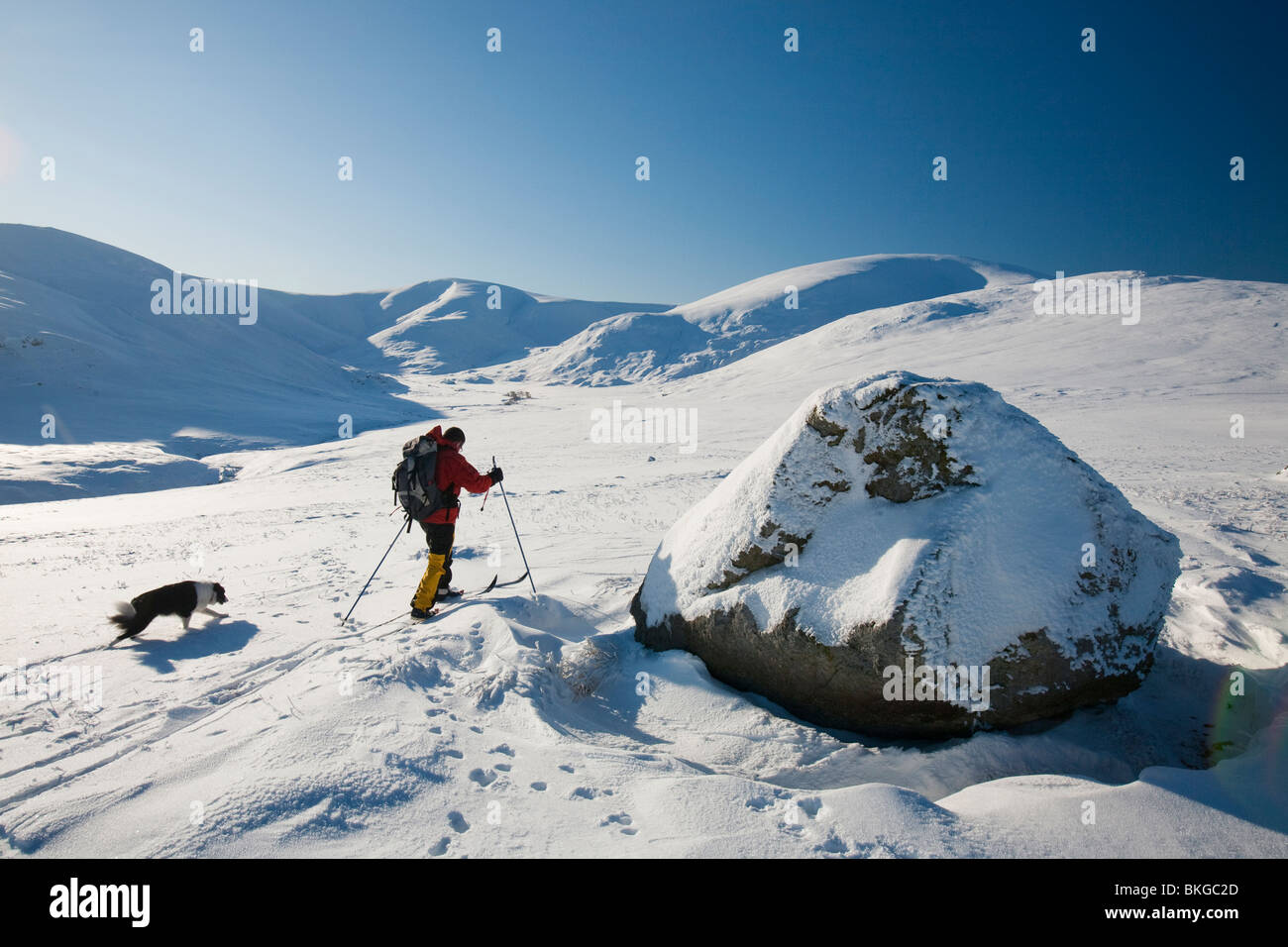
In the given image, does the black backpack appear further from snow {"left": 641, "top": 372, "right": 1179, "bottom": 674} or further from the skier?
snow {"left": 641, "top": 372, "right": 1179, "bottom": 674}

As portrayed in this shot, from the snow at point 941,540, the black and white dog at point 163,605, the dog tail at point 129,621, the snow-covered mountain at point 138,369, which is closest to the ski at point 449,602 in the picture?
the black and white dog at point 163,605

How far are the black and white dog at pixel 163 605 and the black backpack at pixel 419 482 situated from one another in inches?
80.5

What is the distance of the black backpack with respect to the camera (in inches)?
244

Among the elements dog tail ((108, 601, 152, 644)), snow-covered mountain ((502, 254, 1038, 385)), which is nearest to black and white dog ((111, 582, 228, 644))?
dog tail ((108, 601, 152, 644))

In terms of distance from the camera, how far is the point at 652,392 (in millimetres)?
44625

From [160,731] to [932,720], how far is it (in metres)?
5.03

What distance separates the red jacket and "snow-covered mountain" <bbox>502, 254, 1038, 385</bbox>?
67969 millimetres

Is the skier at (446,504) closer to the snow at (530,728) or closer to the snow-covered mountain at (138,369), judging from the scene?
the snow at (530,728)

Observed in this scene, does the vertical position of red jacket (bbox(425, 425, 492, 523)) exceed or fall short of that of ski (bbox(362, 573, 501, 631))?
it exceeds it

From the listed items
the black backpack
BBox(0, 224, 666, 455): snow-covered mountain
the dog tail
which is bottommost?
the dog tail

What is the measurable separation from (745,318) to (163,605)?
102 metres

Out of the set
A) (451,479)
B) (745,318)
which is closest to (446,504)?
(451,479)

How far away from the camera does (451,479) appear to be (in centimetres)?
625
